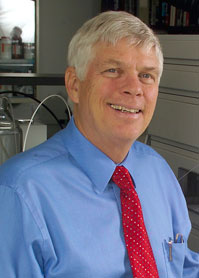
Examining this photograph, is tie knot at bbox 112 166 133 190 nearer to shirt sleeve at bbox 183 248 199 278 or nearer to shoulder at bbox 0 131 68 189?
shoulder at bbox 0 131 68 189

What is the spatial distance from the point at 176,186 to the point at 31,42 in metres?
3.80

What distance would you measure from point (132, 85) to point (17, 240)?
35 cm

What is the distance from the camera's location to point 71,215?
0.93 m

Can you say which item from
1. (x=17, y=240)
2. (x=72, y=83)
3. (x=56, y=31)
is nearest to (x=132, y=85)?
(x=72, y=83)

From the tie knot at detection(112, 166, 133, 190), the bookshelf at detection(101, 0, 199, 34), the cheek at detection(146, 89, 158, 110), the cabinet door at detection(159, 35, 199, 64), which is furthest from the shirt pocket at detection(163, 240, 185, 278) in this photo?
the bookshelf at detection(101, 0, 199, 34)

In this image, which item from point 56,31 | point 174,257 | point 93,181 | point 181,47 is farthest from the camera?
point 56,31

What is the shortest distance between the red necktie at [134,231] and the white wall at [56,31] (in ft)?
11.9

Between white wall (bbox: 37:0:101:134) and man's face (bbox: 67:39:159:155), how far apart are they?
3.64 metres

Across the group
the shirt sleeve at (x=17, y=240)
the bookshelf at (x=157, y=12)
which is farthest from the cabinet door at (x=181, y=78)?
the bookshelf at (x=157, y=12)

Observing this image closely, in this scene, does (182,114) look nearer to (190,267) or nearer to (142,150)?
(142,150)

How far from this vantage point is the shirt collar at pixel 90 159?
0.97m

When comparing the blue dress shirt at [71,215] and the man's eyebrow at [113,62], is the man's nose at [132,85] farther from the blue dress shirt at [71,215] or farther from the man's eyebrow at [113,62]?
the blue dress shirt at [71,215]

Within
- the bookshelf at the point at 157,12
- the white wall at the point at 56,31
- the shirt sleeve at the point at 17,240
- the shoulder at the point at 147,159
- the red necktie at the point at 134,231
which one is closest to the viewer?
the shirt sleeve at the point at 17,240

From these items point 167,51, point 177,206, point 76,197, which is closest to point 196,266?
point 177,206
